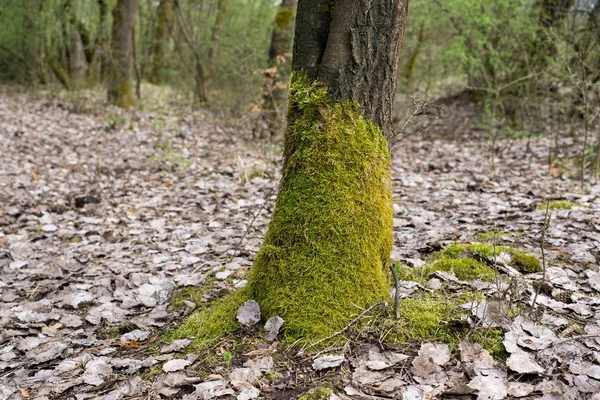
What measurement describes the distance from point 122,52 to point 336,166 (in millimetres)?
11722

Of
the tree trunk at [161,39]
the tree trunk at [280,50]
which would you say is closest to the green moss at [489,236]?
the tree trunk at [280,50]

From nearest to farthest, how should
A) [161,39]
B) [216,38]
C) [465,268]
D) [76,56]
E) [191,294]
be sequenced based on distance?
[465,268] → [191,294] → [216,38] → [76,56] → [161,39]

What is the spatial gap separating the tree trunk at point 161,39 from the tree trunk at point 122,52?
2880 millimetres

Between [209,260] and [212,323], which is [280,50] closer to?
[209,260]

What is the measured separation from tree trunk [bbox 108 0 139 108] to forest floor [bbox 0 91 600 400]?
3571 millimetres

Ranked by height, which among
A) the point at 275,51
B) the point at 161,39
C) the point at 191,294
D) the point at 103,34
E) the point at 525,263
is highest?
the point at 161,39

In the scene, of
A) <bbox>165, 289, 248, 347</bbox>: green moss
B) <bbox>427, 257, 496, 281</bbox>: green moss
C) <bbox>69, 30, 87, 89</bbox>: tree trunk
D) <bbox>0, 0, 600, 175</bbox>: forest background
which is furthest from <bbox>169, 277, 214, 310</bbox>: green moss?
<bbox>69, 30, 87, 89</bbox>: tree trunk

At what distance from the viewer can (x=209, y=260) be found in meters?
4.00

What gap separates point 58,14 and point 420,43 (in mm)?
11003

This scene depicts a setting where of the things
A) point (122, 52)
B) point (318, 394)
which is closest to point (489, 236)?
point (318, 394)

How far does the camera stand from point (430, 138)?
10516 mm

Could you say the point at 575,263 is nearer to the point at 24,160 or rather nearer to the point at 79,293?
the point at 79,293

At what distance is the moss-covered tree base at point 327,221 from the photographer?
7.81ft

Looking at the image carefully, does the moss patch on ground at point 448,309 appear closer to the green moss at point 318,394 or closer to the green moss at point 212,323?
the green moss at point 318,394
